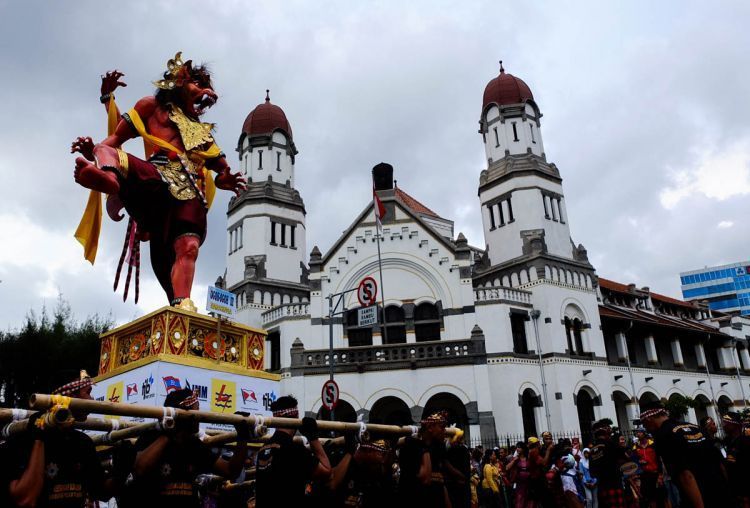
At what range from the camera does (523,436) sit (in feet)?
88.6

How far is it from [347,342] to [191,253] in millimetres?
23145

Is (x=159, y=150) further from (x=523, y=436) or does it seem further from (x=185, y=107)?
(x=523, y=436)

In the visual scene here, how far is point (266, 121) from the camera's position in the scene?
35719mm

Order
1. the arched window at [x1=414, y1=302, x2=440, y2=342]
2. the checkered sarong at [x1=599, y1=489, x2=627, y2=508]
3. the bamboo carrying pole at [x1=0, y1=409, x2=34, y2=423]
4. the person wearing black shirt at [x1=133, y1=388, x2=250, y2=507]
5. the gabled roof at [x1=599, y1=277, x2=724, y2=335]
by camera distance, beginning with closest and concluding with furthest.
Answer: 1. the bamboo carrying pole at [x1=0, y1=409, x2=34, y2=423]
2. the person wearing black shirt at [x1=133, y1=388, x2=250, y2=507]
3. the checkered sarong at [x1=599, y1=489, x2=627, y2=508]
4. the arched window at [x1=414, y1=302, x2=440, y2=342]
5. the gabled roof at [x1=599, y1=277, x2=724, y2=335]

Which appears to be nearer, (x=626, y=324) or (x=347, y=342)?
(x=347, y=342)

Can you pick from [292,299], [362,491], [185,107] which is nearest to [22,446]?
[362,491]

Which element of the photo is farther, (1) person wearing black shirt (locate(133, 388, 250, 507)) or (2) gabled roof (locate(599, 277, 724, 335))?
(2) gabled roof (locate(599, 277, 724, 335))

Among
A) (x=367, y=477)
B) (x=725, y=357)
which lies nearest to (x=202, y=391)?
(x=367, y=477)

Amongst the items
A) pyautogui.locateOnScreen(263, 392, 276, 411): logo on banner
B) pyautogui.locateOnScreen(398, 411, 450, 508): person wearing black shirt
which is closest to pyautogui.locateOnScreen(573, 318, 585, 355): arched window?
pyautogui.locateOnScreen(263, 392, 276, 411): logo on banner

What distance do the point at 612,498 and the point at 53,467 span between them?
698cm

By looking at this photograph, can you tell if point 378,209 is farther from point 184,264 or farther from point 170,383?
point 170,383

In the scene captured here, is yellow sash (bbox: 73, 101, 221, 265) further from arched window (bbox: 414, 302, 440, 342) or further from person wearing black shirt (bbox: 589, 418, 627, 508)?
arched window (bbox: 414, 302, 440, 342)

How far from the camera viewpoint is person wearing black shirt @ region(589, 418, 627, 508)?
7.96 m

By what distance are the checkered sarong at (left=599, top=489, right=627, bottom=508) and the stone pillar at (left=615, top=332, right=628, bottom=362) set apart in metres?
27.7
